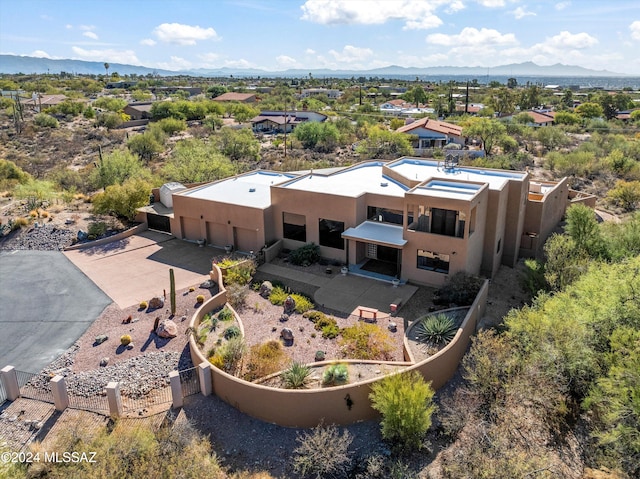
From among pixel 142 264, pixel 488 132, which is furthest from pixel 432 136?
pixel 142 264

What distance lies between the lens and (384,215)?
29812 millimetres

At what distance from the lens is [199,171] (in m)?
44.4

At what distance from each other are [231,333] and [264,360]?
3049mm

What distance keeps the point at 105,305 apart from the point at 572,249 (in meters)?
25.5

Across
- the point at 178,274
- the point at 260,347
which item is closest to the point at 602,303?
the point at 260,347

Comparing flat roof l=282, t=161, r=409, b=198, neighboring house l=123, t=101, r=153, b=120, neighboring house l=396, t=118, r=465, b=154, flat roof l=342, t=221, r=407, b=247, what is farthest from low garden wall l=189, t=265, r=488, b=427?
neighboring house l=123, t=101, r=153, b=120

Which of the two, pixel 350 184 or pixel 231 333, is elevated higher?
pixel 350 184

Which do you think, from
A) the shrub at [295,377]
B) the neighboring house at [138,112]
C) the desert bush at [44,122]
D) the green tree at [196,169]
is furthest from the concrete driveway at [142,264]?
the neighboring house at [138,112]

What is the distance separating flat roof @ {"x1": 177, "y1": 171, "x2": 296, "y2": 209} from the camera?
3269cm

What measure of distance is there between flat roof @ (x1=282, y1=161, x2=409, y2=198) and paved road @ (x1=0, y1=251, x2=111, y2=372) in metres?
13.7

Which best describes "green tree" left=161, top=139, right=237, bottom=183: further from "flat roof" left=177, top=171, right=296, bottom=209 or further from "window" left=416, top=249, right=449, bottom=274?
"window" left=416, top=249, right=449, bottom=274

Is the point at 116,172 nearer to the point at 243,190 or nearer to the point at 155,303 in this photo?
the point at 243,190

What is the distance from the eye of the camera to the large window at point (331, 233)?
29719mm

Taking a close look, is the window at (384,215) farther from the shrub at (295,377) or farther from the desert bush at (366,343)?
the shrub at (295,377)
